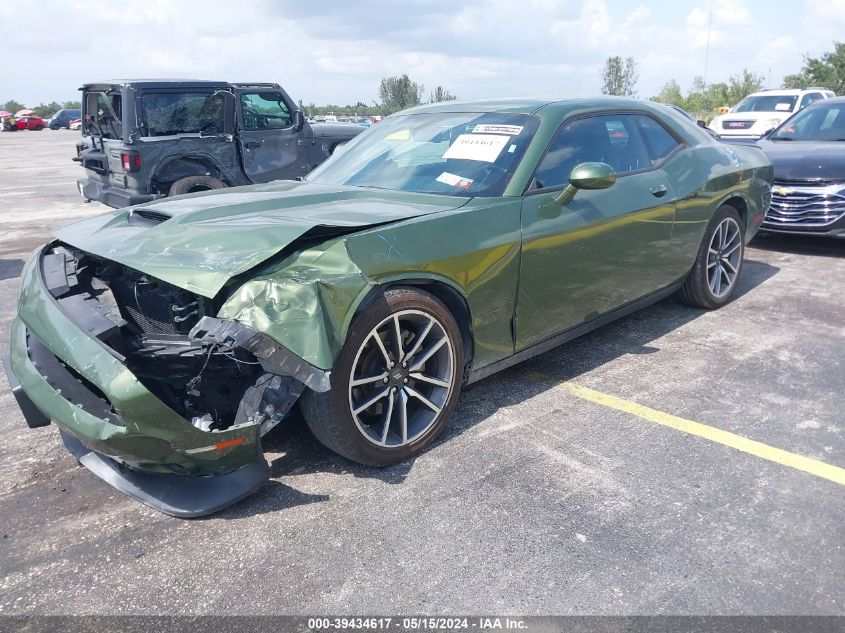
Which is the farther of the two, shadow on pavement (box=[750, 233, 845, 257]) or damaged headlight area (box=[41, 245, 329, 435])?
shadow on pavement (box=[750, 233, 845, 257])

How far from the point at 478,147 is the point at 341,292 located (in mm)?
1461

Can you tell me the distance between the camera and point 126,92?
326 inches

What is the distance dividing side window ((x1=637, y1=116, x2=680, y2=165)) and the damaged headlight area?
304cm

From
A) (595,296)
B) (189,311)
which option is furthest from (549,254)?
(189,311)

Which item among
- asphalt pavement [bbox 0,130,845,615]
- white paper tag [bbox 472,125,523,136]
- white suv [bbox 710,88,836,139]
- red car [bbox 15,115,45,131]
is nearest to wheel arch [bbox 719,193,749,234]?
asphalt pavement [bbox 0,130,845,615]

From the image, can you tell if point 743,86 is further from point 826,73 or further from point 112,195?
point 112,195

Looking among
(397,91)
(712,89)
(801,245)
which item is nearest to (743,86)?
(712,89)

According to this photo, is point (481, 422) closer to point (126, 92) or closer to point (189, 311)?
point (189, 311)

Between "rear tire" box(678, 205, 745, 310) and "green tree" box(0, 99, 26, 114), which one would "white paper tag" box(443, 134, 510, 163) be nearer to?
"rear tire" box(678, 205, 745, 310)

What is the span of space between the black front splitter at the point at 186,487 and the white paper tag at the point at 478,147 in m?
1.97

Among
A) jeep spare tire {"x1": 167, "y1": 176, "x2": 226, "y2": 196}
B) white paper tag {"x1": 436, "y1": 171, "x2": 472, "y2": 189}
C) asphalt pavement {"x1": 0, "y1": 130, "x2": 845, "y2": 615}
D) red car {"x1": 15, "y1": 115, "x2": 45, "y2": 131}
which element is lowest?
asphalt pavement {"x1": 0, "y1": 130, "x2": 845, "y2": 615}

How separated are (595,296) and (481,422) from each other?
1082 millimetres

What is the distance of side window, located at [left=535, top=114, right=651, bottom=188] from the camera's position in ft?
12.2

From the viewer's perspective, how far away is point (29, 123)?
46.4 metres
